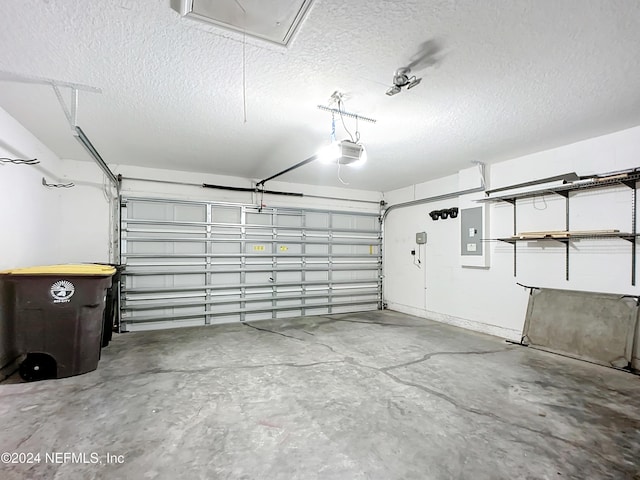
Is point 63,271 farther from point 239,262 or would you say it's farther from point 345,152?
point 345,152

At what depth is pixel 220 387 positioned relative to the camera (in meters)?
2.71

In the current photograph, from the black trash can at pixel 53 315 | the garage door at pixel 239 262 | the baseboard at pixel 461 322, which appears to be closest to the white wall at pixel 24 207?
the black trash can at pixel 53 315

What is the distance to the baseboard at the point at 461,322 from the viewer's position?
441cm

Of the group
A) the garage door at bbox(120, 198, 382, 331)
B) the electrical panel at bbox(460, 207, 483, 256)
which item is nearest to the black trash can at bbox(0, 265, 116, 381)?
the garage door at bbox(120, 198, 382, 331)

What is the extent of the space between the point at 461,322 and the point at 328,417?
3.76 meters

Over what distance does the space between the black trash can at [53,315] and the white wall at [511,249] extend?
5.11 metres

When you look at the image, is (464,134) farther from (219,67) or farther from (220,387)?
(220,387)

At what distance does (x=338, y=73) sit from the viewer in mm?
2311

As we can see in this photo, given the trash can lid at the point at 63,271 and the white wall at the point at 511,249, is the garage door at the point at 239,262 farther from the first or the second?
the trash can lid at the point at 63,271

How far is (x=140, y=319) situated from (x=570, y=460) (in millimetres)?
5222

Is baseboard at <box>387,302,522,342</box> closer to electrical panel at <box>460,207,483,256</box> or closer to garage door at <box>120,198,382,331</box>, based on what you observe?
garage door at <box>120,198,382,331</box>

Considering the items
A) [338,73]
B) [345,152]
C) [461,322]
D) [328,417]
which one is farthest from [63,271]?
[461,322]

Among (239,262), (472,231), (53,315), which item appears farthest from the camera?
(239,262)

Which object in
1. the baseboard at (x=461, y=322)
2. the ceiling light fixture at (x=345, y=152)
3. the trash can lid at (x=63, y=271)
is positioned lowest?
the baseboard at (x=461, y=322)
